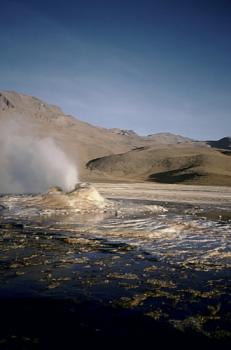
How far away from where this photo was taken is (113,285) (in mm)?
8820

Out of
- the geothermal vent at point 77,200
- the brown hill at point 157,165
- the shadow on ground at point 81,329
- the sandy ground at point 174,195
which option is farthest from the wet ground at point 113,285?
the brown hill at point 157,165

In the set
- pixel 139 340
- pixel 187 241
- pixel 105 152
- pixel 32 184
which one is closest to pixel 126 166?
pixel 105 152

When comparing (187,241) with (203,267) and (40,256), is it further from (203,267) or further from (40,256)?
(40,256)

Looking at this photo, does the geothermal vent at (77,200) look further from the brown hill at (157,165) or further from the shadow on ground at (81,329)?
the brown hill at (157,165)

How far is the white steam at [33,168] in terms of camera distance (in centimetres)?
3706

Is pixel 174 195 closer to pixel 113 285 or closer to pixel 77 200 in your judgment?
pixel 77 200

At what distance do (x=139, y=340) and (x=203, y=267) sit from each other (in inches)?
201

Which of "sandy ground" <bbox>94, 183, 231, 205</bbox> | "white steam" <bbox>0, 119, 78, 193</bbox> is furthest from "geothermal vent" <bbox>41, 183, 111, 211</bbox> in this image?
"sandy ground" <bbox>94, 183, 231, 205</bbox>

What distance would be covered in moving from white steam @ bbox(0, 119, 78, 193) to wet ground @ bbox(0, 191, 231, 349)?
20191 millimetres

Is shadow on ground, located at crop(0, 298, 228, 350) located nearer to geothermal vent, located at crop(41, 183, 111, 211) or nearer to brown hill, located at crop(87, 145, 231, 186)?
geothermal vent, located at crop(41, 183, 111, 211)

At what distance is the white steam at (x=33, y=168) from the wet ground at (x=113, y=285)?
20.2 metres

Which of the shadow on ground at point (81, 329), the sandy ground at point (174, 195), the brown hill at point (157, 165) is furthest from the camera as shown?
the brown hill at point (157, 165)

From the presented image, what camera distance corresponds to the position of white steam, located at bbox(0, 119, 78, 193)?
122ft

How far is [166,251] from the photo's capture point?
1255 centimetres
